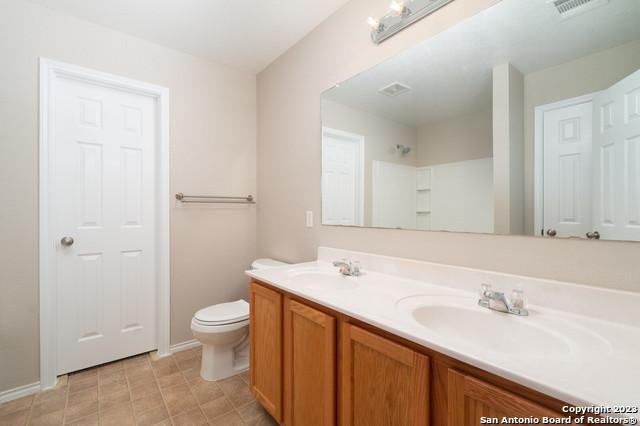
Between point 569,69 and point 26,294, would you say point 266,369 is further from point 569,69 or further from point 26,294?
point 569,69

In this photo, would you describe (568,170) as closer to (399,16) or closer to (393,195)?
(393,195)

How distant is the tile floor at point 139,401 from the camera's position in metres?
1.54

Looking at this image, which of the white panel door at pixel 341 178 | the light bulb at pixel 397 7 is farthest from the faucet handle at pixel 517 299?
the light bulb at pixel 397 7

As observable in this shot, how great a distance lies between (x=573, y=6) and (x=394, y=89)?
741mm

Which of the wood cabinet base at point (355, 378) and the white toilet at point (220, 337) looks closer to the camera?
the wood cabinet base at point (355, 378)

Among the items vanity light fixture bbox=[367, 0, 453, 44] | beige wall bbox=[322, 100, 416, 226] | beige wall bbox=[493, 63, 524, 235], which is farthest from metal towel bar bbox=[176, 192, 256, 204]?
beige wall bbox=[493, 63, 524, 235]

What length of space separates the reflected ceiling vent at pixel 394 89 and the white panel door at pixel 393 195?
1.26ft

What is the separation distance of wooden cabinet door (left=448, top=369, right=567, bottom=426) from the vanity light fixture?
1.55 meters

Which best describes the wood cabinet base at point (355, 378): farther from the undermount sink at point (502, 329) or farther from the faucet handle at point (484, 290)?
the faucet handle at point (484, 290)

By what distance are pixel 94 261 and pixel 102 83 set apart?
1.32m

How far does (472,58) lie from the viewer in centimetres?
123

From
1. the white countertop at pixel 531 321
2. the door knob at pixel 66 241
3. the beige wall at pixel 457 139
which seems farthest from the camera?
the door knob at pixel 66 241

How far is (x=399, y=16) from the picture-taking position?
4.77ft

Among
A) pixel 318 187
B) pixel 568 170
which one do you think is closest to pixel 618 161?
pixel 568 170
